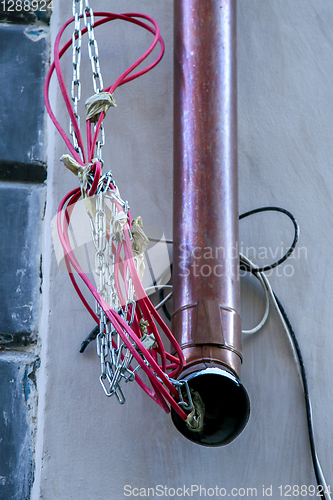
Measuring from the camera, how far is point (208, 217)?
1.19 metres

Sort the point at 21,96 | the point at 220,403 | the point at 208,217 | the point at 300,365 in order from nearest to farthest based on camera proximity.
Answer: the point at 220,403 → the point at 208,217 → the point at 300,365 → the point at 21,96

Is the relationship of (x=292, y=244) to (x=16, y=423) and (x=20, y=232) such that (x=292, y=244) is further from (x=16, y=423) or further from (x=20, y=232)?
(x=16, y=423)

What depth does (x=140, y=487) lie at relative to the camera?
47.3 inches

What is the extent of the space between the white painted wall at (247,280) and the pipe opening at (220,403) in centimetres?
20

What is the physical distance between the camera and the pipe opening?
3.41ft

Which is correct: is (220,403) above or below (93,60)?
below

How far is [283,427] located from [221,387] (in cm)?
33

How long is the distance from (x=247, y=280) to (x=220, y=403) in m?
0.42

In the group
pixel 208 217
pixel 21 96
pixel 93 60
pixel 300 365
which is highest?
pixel 21 96

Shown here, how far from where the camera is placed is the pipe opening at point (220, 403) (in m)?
1.04

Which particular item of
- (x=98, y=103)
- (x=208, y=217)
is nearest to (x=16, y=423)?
(x=208, y=217)

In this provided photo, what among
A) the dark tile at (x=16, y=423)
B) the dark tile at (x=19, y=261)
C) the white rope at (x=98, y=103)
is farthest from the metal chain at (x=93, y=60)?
the dark tile at (x=16, y=423)

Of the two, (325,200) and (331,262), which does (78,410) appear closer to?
(331,262)

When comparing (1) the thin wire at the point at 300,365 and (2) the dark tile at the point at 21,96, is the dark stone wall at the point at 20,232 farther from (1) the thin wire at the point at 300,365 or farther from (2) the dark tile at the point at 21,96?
(1) the thin wire at the point at 300,365
